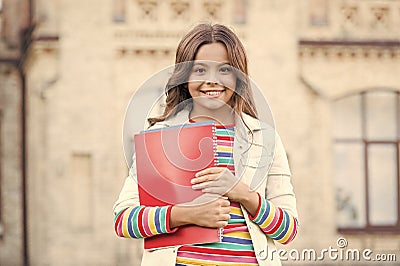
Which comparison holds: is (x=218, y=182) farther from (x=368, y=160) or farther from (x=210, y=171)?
(x=368, y=160)

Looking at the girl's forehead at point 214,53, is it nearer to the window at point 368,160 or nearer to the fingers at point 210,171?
the fingers at point 210,171

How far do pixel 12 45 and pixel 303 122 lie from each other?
5.18 m

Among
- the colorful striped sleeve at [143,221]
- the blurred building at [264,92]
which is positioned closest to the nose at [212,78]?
the colorful striped sleeve at [143,221]

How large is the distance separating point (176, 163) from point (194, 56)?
350mm

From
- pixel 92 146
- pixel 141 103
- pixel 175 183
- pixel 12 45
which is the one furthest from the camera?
pixel 12 45

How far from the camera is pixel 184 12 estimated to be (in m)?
14.2

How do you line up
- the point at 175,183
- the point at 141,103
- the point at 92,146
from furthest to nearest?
1. the point at 92,146
2. the point at 141,103
3. the point at 175,183

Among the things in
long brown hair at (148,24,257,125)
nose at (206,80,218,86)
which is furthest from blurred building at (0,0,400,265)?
nose at (206,80,218,86)

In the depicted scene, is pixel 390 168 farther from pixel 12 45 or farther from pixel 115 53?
pixel 12 45

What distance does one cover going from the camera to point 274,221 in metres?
2.85

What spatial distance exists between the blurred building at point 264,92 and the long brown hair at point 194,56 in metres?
10.6

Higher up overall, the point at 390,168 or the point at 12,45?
the point at 12,45

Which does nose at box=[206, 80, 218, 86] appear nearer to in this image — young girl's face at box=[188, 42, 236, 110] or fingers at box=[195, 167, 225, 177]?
young girl's face at box=[188, 42, 236, 110]

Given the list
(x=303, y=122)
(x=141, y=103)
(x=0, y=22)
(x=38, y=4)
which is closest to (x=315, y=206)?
(x=303, y=122)
